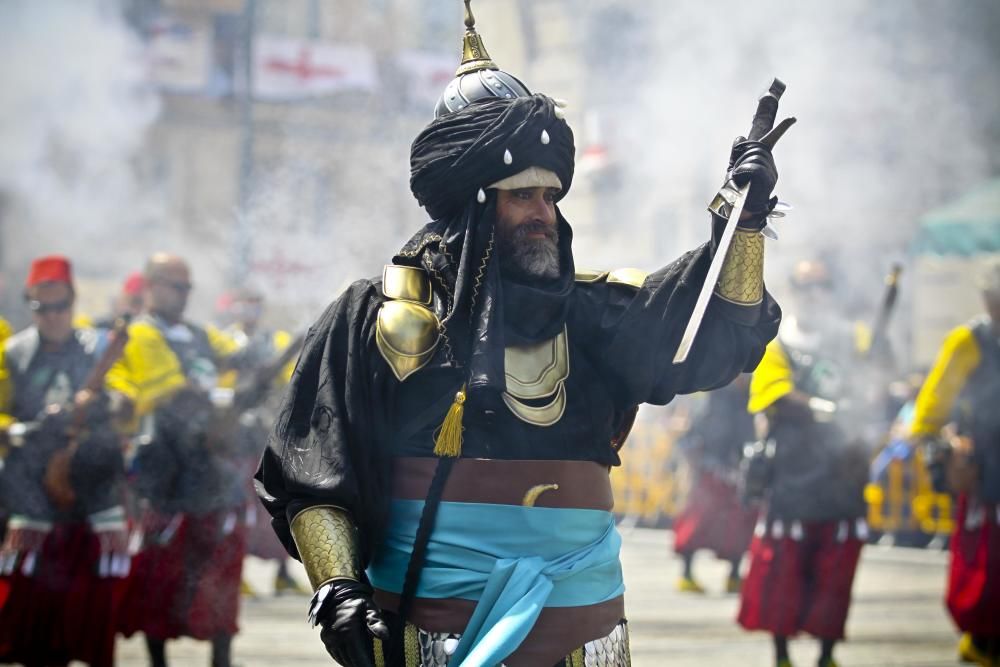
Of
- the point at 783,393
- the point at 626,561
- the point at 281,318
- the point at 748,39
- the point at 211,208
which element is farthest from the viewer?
the point at 211,208

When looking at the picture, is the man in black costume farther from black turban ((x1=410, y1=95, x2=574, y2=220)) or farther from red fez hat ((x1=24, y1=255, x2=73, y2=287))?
red fez hat ((x1=24, y1=255, x2=73, y2=287))

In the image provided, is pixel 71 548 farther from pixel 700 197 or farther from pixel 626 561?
pixel 626 561

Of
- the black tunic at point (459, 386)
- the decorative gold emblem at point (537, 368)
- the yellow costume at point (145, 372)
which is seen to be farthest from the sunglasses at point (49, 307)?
the decorative gold emblem at point (537, 368)

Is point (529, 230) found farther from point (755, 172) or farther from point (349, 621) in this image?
point (349, 621)

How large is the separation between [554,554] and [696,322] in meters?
0.60

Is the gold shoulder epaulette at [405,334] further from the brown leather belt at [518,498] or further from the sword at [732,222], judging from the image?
the sword at [732,222]

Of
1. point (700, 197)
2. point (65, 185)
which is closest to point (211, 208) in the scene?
point (65, 185)

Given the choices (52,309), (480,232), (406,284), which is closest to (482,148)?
(480,232)

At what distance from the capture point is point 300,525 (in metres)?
3.25

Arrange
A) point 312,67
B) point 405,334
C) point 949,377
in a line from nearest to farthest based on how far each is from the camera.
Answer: point 405,334 < point 949,377 < point 312,67

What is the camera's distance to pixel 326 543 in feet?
10.5

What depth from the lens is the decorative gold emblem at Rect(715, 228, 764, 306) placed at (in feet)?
10.9

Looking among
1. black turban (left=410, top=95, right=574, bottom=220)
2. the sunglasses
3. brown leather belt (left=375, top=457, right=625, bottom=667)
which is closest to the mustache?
black turban (left=410, top=95, right=574, bottom=220)

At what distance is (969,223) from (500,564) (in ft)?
33.0
